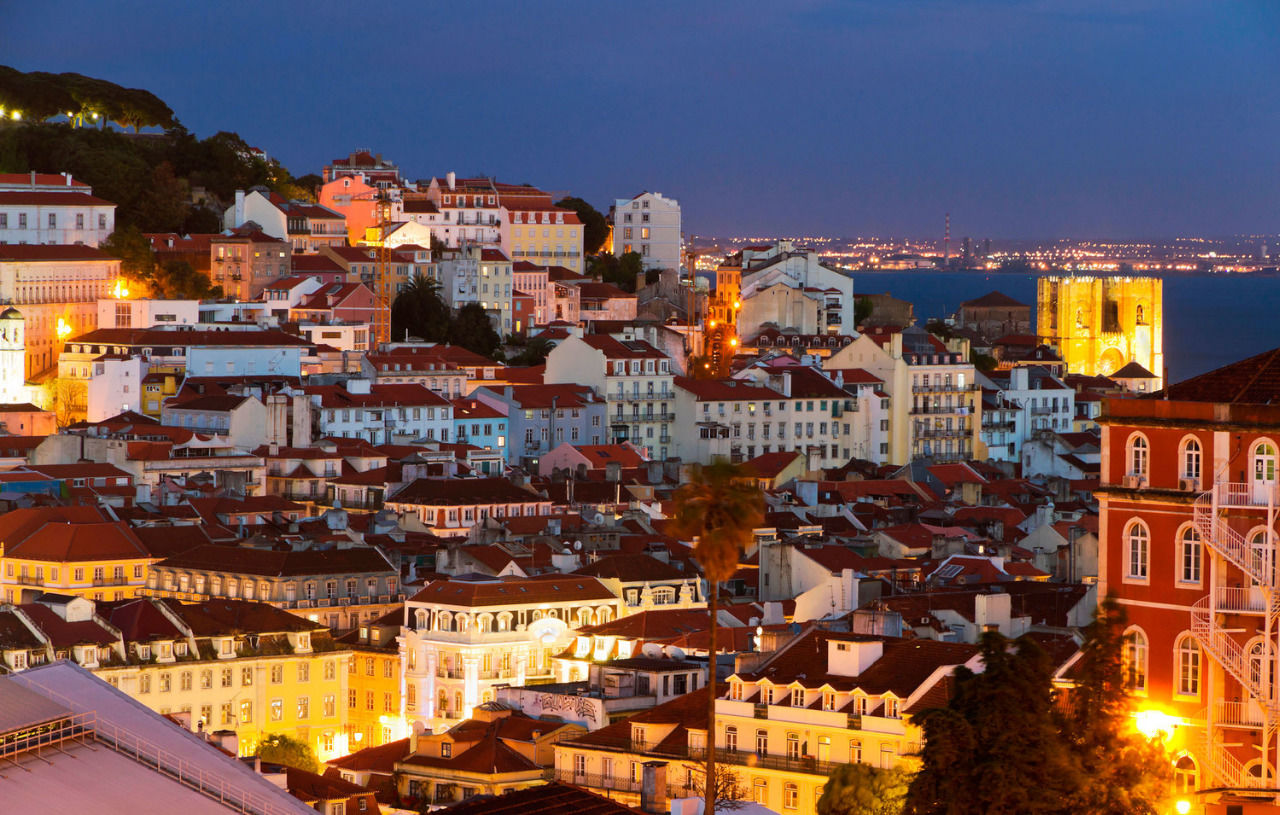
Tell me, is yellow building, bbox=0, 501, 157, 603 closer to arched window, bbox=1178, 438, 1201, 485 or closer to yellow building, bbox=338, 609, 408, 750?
yellow building, bbox=338, 609, 408, 750

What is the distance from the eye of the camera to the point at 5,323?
10050cm

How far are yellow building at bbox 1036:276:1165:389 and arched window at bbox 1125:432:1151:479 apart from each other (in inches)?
4682

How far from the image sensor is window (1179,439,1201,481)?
1395 inches

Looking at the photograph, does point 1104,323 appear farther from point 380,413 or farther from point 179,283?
point 380,413

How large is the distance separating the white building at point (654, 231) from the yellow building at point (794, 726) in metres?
103

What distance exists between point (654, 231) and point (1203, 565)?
114159mm

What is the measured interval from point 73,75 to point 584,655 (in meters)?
86.9

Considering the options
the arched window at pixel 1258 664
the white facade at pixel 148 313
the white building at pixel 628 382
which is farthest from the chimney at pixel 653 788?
the white facade at pixel 148 313

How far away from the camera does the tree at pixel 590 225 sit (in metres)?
148

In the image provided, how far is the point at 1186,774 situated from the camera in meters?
34.8

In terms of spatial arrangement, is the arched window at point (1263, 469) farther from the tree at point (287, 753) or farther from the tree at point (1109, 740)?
the tree at point (287, 753)

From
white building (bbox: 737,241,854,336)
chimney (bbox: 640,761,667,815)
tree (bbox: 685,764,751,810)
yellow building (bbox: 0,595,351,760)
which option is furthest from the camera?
white building (bbox: 737,241,854,336)

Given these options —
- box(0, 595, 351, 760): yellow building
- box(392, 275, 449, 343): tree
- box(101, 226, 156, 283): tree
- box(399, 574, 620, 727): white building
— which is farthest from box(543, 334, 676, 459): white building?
box(0, 595, 351, 760): yellow building

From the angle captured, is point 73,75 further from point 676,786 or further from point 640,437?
point 676,786
